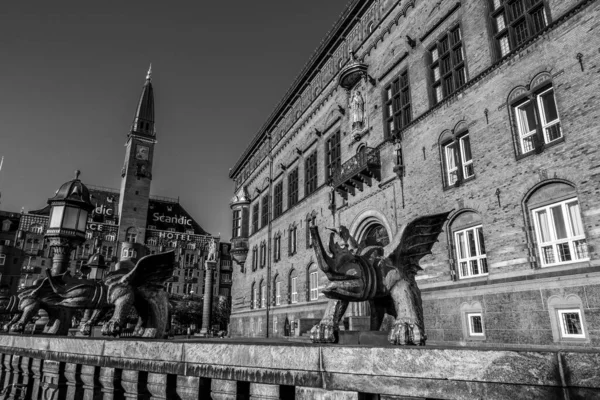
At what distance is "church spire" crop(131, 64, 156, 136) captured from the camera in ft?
279

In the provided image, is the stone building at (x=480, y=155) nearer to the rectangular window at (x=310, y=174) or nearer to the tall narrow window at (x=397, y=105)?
the tall narrow window at (x=397, y=105)

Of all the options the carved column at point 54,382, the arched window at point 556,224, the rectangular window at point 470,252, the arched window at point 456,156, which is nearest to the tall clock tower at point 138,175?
the arched window at point 456,156

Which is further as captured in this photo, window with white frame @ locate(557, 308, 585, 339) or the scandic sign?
the scandic sign

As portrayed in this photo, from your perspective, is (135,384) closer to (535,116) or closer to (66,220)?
(66,220)

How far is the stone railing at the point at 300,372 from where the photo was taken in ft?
7.25

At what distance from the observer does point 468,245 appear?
14.1m

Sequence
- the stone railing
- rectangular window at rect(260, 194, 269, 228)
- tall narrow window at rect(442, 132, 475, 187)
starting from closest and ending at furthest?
the stone railing < tall narrow window at rect(442, 132, 475, 187) < rectangular window at rect(260, 194, 269, 228)

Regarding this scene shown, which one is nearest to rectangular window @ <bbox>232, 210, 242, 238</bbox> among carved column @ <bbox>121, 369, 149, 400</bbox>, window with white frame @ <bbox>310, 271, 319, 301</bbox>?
window with white frame @ <bbox>310, 271, 319, 301</bbox>

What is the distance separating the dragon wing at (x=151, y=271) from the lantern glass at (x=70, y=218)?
3.67 metres

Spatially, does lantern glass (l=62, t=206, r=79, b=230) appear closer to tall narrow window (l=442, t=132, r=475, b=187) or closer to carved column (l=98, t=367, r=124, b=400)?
carved column (l=98, t=367, r=124, b=400)

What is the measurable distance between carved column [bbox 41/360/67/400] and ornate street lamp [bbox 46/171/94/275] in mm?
3722

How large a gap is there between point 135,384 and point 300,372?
2.15m

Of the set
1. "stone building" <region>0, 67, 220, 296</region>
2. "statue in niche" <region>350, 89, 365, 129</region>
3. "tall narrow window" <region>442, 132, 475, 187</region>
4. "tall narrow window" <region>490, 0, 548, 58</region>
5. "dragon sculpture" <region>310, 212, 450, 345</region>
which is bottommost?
"dragon sculpture" <region>310, 212, 450, 345</region>

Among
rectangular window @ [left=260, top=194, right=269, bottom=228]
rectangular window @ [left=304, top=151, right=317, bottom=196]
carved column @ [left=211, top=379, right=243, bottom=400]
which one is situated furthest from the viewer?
rectangular window @ [left=260, top=194, right=269, bottom=228]
